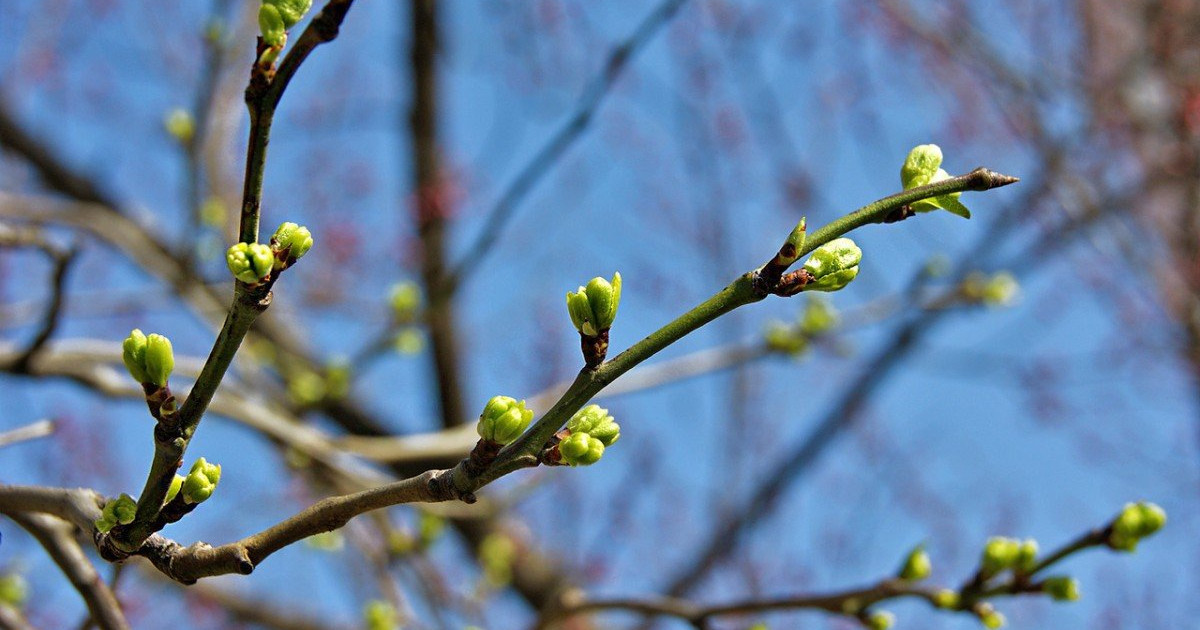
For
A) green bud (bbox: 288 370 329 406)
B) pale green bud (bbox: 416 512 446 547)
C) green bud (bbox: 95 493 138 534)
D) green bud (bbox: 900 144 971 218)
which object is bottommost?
green bud (bbox: 95 493 138 534)

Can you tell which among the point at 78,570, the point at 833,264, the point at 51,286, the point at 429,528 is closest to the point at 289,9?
the point at 833,264

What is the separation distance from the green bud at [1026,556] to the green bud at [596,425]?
A: 2.70 ft

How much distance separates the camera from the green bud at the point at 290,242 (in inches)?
38.1

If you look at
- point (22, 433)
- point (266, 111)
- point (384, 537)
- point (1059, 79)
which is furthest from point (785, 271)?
point (1059, 79)

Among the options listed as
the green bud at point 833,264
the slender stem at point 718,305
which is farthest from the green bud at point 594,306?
the green bud at point 833,264

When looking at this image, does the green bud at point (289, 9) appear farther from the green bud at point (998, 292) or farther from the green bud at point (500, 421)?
the green bud at point (998, 292)

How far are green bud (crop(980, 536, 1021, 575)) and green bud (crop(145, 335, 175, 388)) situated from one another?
3.98ft

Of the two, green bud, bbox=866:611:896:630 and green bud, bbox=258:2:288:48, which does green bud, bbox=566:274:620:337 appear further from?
green bud, bbox=866:611:896:630

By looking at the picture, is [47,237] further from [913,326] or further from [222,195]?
[913,326]

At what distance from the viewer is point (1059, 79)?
17.3ft

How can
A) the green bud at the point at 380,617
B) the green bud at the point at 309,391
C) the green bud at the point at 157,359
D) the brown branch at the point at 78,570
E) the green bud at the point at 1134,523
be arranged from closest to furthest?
the green bud at the point at 157,359, the brown branch at the point at 78,570, the green bud at the point at 1134,523, the green bud at the point at 380,617, the green bud at the point at 309,391

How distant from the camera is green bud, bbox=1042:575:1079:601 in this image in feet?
4.91

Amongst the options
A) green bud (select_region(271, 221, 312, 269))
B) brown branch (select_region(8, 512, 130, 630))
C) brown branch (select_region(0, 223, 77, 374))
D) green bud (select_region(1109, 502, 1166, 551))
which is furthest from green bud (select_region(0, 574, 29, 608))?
green bud (select_region(1109, 502, 1166, 551))

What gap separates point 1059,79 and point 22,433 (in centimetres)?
533
